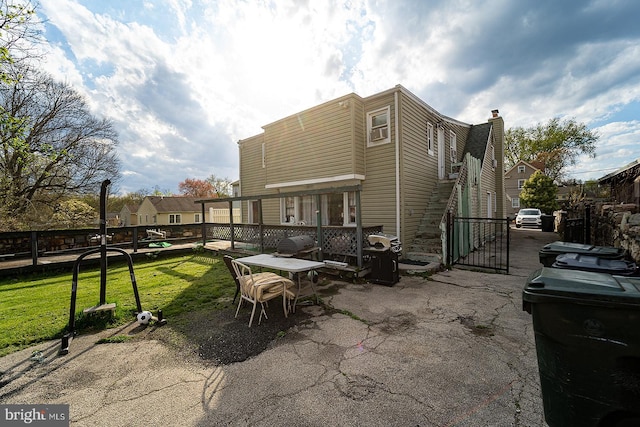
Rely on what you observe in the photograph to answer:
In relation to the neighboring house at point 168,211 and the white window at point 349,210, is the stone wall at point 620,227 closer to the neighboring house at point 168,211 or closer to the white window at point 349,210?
the white window at point 349,210

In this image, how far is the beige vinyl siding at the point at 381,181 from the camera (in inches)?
356

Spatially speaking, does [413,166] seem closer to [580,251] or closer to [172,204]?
[580,251]

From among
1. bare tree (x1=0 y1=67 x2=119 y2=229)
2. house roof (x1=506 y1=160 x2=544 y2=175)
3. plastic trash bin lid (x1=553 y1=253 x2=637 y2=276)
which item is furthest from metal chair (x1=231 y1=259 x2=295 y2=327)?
house roof (x1=506 y1=160 x2=544 y2=175)

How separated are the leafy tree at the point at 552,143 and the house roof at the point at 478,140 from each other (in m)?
32.4

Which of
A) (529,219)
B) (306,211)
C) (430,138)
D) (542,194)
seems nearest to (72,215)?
(306,211)

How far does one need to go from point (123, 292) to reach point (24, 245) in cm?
747

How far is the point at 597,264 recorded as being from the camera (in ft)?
9.46

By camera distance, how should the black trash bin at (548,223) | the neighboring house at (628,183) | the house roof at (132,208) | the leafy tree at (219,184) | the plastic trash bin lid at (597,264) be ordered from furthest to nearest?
the leafy tree at (219,184) → the house roof at (132,208) → the black trash bin at (548,223) → the neighboring house at (628,183) → the plastic trash bin lid at (597,264)

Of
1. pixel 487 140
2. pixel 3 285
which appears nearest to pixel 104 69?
pixel 3 285

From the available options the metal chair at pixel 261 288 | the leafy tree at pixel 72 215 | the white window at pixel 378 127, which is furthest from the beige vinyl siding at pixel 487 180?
the leafy tree at pixel 72 215

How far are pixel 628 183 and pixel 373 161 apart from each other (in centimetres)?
775

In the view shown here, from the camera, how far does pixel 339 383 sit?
104 inches

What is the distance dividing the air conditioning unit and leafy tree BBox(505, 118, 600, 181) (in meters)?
41.1

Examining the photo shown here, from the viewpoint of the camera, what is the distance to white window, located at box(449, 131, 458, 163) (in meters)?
12.6
